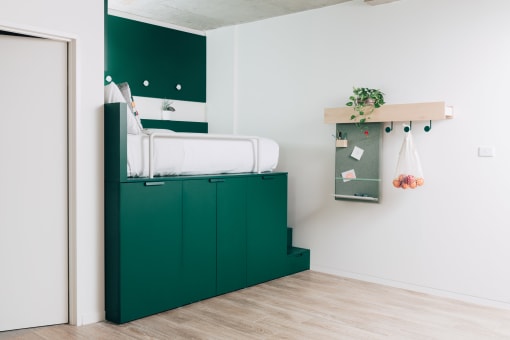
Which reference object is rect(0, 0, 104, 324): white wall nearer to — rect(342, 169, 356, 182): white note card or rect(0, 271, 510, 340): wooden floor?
rect(0, 271, 510, 340): wooden floor

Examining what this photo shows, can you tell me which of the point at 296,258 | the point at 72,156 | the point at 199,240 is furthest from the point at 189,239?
the point at 296,258

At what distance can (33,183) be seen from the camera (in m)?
3.41

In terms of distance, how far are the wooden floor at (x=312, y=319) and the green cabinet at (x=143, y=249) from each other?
0.41 feet

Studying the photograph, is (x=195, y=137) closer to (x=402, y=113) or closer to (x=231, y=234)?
(x=231, y=234)

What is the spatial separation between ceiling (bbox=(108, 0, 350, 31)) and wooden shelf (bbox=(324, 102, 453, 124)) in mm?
1126

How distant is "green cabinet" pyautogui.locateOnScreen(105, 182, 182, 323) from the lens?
3.49 meters

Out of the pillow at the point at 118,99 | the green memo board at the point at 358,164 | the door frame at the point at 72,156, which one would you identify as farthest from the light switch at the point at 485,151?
the door frame at the point at 72,156

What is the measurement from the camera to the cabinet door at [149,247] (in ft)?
11.5

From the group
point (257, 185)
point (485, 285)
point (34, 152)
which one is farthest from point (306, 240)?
point (34, 152)

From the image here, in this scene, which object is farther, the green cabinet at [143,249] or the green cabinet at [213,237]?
the green cabinet at [213,237]

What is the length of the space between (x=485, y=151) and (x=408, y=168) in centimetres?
59

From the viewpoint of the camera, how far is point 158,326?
3.49 meters

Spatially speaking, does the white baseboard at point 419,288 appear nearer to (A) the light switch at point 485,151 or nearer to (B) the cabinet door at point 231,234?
(B) the cabinet door at point 231,234

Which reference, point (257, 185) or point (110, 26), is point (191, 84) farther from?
point (257, 185)
